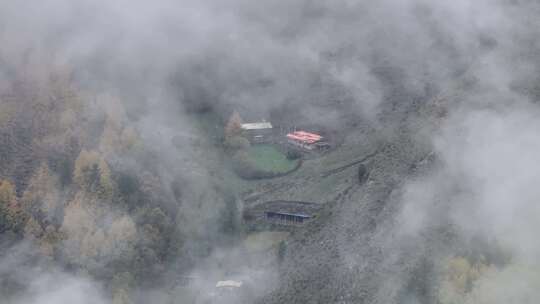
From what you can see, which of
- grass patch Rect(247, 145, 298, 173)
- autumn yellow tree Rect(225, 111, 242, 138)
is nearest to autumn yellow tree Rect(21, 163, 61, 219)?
grass patch Rect(247, 145, 298, 173)

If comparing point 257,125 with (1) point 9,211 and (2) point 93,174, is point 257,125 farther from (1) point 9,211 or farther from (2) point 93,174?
(1) point 9,211

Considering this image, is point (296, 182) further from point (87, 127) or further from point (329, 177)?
point (87, 127)

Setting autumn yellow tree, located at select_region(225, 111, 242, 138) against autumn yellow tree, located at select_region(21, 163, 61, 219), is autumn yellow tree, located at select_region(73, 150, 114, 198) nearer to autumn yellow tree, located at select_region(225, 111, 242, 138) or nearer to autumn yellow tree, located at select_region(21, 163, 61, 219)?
autumn yellow tree, located at select_region(21, 163, 61, 219)

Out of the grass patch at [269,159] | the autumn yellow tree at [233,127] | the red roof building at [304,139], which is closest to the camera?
the grass patch at [269,159]

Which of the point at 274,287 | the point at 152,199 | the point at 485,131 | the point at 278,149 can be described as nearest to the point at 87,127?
the point at 152,199

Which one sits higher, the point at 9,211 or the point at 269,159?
the point at 269,159

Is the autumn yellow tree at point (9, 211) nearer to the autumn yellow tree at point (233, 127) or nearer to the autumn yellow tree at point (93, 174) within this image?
the autumn yellow tree at point (93, 174)

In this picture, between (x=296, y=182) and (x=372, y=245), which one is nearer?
(x=372, y=245)

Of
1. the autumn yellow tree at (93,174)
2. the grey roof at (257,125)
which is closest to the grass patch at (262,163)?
the grey roof at (257,125)

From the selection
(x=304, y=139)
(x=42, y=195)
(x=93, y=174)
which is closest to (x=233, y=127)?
(x=304, y=139)

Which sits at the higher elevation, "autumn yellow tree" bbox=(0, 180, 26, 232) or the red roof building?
the red roof building

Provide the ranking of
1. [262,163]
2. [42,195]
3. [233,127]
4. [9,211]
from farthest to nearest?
[233,127]
[262,163]
[42,195]
[9,211]
